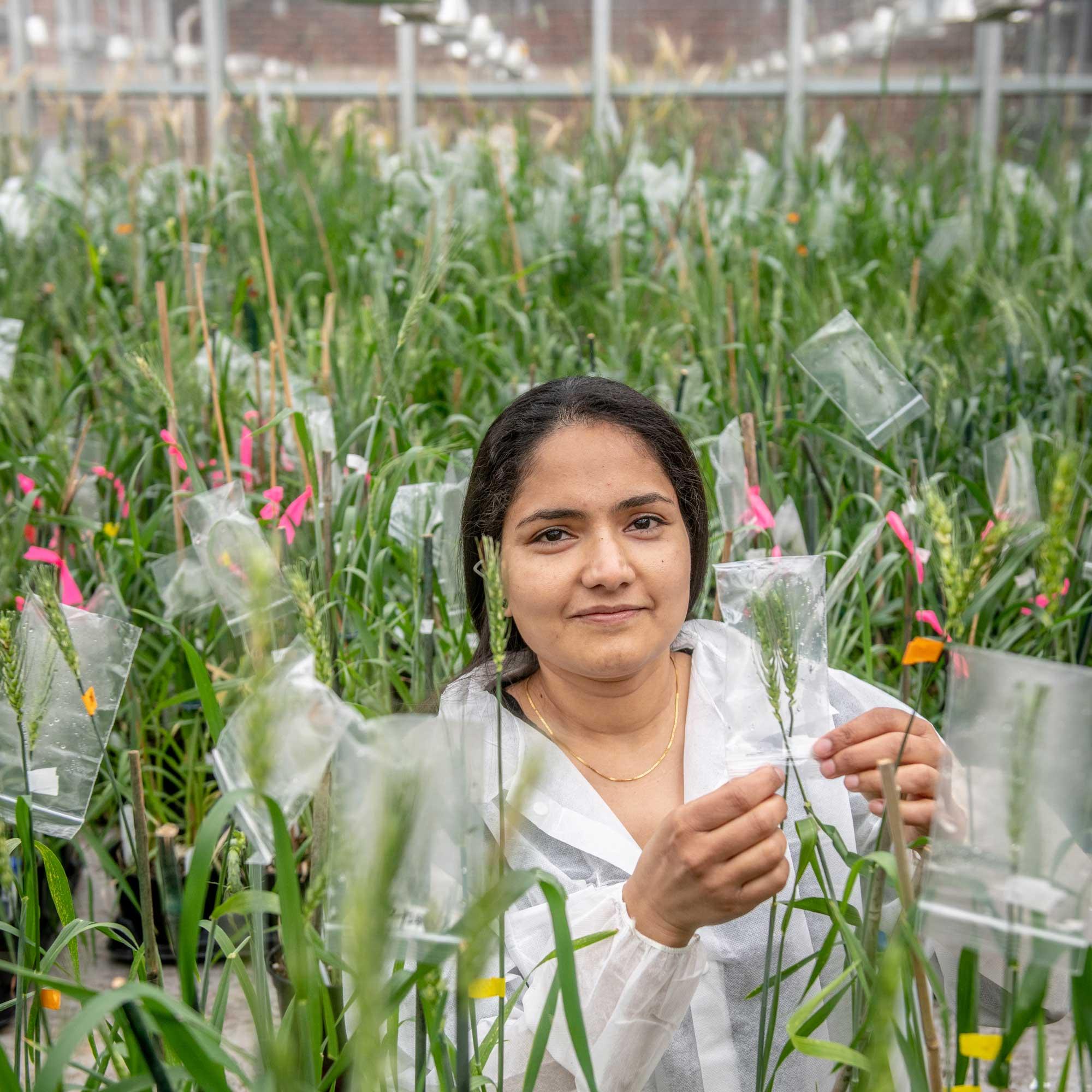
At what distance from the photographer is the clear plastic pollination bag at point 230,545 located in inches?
37.4

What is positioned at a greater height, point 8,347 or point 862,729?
point 8,347

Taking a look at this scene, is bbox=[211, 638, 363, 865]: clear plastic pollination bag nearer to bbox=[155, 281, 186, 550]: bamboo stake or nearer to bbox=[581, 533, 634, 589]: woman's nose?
bbox=[581, 533, 634, 589]: woman's nose

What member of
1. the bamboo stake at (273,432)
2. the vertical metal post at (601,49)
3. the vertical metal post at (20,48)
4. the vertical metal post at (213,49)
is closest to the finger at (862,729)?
the bamboo stake at (273,432)

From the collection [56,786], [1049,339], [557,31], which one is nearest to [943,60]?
[557,31]

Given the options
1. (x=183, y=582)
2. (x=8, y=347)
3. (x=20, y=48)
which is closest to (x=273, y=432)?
(x=183, y=582)

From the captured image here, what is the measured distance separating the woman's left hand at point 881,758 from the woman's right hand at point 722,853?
0.20 feet

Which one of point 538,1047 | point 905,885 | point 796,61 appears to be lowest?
point 538,1047

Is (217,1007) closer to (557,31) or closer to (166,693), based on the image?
(166,693)

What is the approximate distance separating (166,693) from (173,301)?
1.09 metres

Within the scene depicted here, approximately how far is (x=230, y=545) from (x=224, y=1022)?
0.64 m

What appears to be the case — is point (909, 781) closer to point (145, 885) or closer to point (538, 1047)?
point (538, 1047)

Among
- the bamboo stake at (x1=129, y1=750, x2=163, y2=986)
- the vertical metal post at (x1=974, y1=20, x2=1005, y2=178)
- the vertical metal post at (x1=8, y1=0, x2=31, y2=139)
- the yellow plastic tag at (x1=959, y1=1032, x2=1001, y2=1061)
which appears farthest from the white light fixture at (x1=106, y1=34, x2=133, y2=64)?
the yellow plastic tag at (x1=959, y1=1032, x2=1001, y2=1061)

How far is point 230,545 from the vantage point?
1035 millimetres

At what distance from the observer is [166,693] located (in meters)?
1.60
